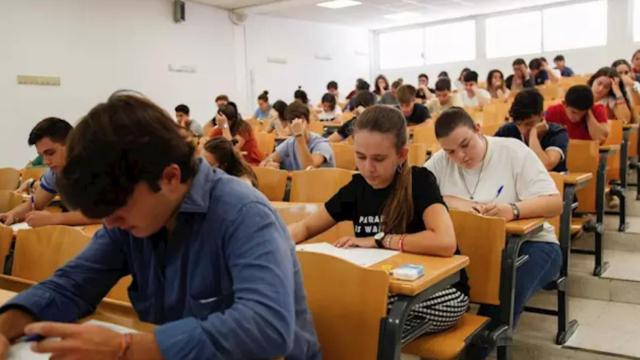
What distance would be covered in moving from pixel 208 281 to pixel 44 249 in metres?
1.21

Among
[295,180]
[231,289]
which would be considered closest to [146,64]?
[295,180]

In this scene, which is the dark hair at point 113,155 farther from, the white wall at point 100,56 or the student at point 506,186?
the white wall at point 100,56

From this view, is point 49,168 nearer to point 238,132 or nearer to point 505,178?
point 505,178

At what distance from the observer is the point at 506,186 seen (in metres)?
2.58

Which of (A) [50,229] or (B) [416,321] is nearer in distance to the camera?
(B) [416,321]

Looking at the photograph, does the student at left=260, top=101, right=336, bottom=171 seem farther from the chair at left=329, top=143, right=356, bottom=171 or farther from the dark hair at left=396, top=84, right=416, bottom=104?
the dark hair at left=396, top=84, right=416, bottom=104

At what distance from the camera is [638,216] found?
4.16m

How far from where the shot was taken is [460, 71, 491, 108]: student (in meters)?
8.06

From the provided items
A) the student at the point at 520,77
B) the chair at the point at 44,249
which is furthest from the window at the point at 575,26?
the chair at the point at 44,249

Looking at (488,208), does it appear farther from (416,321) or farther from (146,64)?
(146,64)

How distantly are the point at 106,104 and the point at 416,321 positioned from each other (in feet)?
4.05

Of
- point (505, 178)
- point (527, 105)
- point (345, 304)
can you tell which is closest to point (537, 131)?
point (527, 105)

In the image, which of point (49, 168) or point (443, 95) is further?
point (443, 95)

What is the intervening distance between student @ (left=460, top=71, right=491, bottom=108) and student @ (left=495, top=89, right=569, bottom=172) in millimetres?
4660
